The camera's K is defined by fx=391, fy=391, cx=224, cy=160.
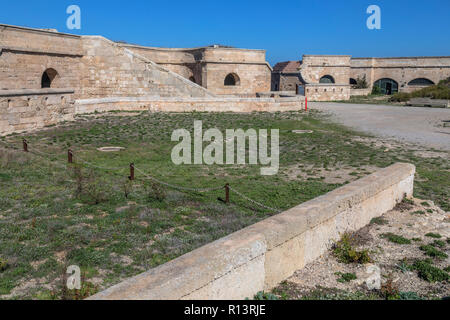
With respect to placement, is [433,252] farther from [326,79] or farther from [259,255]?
[326,79]

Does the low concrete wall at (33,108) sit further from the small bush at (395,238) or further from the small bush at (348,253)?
the small bush at (395,238)

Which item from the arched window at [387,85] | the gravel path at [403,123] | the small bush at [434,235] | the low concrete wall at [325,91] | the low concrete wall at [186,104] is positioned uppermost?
the arched window at [387,85]

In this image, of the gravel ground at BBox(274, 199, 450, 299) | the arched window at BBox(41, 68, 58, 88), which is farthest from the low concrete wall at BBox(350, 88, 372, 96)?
the gravel ground at BBox(274, 199, 450, 299)

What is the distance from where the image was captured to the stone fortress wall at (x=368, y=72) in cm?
3847

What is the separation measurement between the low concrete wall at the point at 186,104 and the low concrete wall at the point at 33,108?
1.99 m

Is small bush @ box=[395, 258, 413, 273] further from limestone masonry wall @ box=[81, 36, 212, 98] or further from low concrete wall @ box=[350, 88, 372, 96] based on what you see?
low concrete wall @ box=[350, 88, 372, 96]

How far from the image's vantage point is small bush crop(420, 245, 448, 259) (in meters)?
5.00

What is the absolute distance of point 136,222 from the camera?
6.45m

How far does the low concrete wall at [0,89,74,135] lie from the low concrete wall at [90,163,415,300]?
11284 mm

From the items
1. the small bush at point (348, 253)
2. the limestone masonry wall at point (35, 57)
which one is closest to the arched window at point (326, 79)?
the limestone masonry wall at point (35, 57)

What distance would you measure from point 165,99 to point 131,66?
3931 mm

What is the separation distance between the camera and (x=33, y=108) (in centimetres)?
1380

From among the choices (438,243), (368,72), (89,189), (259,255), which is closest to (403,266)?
(438,243)

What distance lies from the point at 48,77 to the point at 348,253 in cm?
2143
